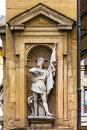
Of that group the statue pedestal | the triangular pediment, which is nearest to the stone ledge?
the statue pedestal

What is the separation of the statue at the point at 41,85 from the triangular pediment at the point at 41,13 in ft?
2.56

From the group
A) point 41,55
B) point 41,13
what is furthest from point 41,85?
point 41,13

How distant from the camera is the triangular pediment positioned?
1978 centimetres

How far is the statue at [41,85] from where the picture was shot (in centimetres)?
1958

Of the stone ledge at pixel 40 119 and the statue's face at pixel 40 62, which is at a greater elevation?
the statue's face at pixel 40 62

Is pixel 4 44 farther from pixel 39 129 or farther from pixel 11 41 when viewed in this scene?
pixel 39 129

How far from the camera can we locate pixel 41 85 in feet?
64.2

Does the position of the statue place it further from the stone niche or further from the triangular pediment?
the triangular pediment

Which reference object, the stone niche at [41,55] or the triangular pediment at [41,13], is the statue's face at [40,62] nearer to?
the stone niche at [41,55]

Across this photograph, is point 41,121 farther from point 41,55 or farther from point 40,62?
point 41,55

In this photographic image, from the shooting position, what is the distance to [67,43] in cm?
1992

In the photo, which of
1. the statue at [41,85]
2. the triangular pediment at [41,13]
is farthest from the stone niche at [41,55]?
the statue at [41,85]

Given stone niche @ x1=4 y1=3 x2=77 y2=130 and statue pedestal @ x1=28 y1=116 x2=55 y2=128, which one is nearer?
statue pedestal @ x1=28 y1=116 x2=55 y2=128

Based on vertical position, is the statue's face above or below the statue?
above
